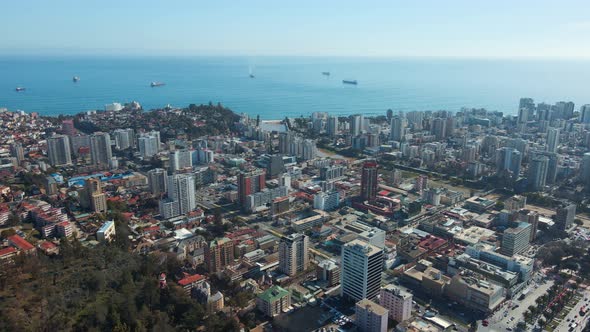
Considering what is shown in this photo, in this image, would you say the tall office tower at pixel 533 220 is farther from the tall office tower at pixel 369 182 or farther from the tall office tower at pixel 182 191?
the tall office tower at pixel 182 191

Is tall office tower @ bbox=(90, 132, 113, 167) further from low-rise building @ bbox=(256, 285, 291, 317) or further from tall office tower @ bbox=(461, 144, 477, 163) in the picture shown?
tall office tower @ bbox=(461, 144, 477, 163)

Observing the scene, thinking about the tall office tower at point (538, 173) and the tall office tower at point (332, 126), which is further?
the tall office tower at point (332, 126)

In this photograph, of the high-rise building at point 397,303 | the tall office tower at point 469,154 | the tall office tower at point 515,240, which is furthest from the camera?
the tall office tower at point 469,154

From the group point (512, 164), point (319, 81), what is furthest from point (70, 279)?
point (319, 81)

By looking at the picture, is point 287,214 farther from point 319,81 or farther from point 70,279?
point 319,81

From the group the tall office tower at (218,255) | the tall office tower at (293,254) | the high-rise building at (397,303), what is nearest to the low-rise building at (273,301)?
the tall office tower at (293,254)

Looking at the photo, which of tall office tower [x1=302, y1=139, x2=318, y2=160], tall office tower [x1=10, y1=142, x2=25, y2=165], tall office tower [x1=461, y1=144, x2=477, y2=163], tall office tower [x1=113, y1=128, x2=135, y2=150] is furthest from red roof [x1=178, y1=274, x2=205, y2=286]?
tall office tower [x1=461, y1=144, x2=477, y2=163]

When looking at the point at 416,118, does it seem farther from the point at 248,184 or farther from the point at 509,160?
the point at 248,184

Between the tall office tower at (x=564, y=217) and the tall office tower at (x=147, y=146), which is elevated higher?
the tall office tower at (x=147, y=146)
